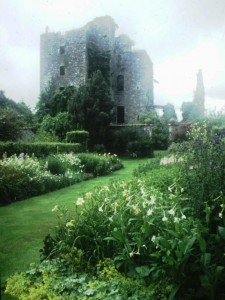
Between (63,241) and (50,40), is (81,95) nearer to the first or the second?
(50,40)

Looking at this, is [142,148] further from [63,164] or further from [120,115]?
[120,115]

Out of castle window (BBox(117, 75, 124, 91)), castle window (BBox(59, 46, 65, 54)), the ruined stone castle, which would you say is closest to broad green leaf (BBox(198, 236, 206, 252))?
the ruined stone castle

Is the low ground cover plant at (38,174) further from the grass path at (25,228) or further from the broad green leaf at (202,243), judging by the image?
the broad green leaf at (202,243)

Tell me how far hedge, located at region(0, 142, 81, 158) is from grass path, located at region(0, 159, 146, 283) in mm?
4127

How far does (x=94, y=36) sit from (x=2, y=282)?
1257 inches

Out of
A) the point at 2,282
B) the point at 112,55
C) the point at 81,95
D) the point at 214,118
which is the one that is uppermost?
the point at 112,55

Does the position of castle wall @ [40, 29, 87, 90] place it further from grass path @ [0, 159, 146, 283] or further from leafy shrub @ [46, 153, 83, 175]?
grass path @ [0, 159, 146, 283]

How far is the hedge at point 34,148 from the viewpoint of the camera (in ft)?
41.8

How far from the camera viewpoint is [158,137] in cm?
2561

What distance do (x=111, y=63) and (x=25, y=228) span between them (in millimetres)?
29618

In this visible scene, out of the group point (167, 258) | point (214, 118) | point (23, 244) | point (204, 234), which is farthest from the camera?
point (214, 118)

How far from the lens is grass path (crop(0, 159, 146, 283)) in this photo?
4.38m

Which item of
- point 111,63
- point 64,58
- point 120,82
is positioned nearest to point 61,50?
point 64,58

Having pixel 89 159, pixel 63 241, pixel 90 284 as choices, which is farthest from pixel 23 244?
pixel 89 159
